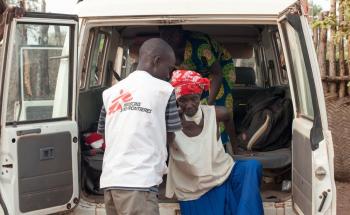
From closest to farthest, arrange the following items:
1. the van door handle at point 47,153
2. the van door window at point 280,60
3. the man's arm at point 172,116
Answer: the man's arm at point 172,116
the van door handle at point 47,153
the van door window at point 280,60

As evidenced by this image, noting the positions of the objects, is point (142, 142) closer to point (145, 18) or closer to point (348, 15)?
point (145, 18)

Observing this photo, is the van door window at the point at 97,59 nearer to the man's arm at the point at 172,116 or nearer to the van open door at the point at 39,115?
the van open door at the point at 39,115

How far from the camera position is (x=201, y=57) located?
16.1 feet

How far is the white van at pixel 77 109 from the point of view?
3416mm

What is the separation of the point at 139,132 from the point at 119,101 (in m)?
0.22

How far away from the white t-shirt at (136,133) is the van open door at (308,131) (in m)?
0.85

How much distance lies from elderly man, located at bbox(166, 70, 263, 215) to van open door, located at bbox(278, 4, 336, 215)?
32cm

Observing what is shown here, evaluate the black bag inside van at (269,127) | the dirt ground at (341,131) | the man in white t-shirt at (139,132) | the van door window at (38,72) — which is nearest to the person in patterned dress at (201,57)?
the black bag inside van at (269,127)

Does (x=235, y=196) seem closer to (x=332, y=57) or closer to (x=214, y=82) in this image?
(x=214, y=82)

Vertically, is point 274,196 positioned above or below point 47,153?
below

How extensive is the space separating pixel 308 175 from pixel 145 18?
1.47 m

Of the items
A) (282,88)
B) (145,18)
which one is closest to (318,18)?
(282,88)

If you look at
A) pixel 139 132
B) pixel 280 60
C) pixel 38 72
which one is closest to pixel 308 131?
pixel 139 132

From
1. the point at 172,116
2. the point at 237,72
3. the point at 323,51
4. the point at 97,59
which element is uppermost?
the point at 323,51
